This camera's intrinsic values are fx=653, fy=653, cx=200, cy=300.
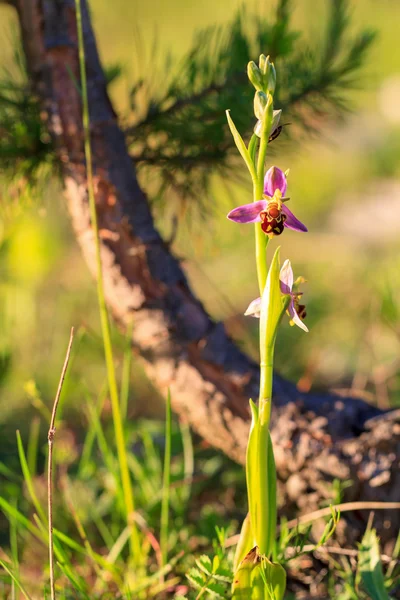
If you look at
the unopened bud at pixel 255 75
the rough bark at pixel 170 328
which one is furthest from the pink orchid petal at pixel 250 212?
the rough bark at pixel 170 328

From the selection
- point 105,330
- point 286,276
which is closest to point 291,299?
point 286,276

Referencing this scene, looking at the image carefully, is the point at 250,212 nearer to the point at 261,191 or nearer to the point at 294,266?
the point at 261,191

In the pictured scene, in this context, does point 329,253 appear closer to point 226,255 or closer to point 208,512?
point 226,255

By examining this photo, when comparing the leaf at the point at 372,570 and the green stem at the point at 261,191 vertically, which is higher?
the green stem at the point at 261,191

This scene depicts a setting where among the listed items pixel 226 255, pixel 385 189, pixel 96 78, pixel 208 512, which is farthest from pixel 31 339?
pixel 385 189

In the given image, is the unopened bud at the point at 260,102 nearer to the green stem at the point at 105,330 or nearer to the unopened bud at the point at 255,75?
the unopened bud at the point at 255,75
